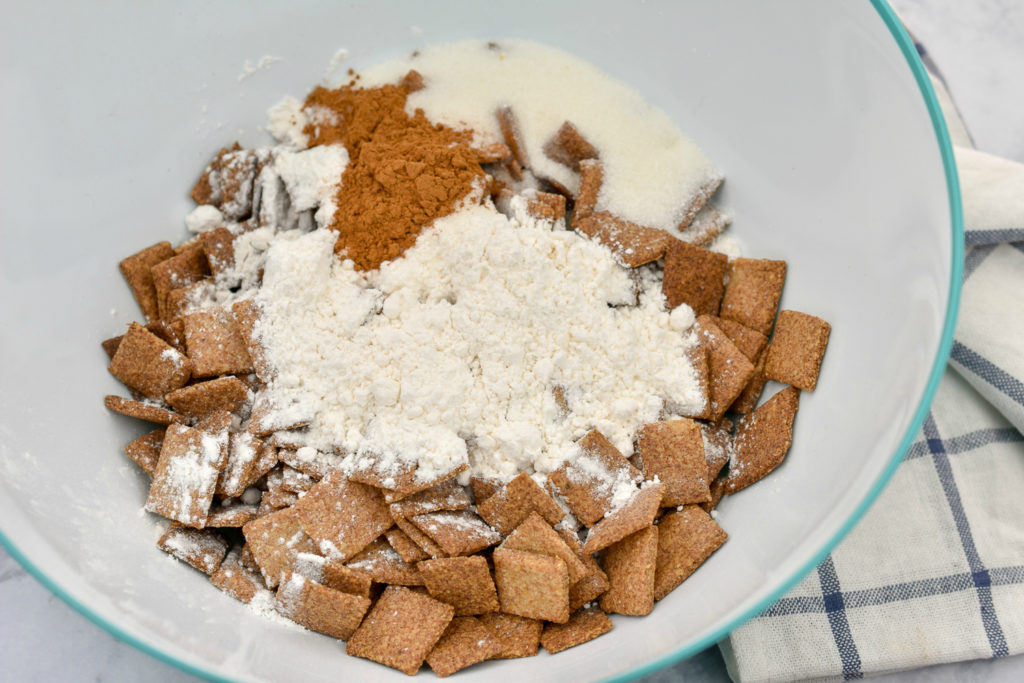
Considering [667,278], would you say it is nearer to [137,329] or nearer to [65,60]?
[137,329]

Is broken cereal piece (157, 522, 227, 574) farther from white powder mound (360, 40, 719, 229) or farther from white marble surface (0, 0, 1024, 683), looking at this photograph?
white powder mound (360, 40, 719, 229)

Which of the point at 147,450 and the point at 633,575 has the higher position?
the point at 633,575

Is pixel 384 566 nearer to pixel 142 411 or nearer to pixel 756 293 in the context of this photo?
pixel 142 411

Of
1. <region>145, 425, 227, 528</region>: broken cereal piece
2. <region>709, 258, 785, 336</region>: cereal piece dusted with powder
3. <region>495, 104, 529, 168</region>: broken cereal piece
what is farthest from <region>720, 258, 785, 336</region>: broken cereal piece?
<region>145, 425, 227, 528</region>: broken cereal piece

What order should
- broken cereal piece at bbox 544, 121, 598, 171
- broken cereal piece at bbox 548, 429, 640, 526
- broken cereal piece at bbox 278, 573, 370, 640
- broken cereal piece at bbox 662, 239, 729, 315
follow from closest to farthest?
broken cereal piece at bbox 278, 573, 370, 640 < broken cereal piece at bbox 548, 429, 640, 526 < broken cereal piece at bbox 662, 239, 729, 315 < broken cereal piece at bbox 544, 121, 598, 171

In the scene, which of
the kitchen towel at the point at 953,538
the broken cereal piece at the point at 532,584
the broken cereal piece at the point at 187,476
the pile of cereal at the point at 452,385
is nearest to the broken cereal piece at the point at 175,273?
the pile of cereal at the point at 452,385

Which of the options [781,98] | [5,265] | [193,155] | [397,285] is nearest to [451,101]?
[397,285]

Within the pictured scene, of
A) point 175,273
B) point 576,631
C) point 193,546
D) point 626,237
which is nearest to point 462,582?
point 576,631

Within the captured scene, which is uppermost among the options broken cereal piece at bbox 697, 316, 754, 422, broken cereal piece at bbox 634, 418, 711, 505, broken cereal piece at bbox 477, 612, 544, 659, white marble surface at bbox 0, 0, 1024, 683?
broken cereal piece at bbox 697, 316, 754, 422

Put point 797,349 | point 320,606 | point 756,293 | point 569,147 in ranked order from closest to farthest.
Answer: point 320,606
point 797,349
point 756,293
point 569,147
